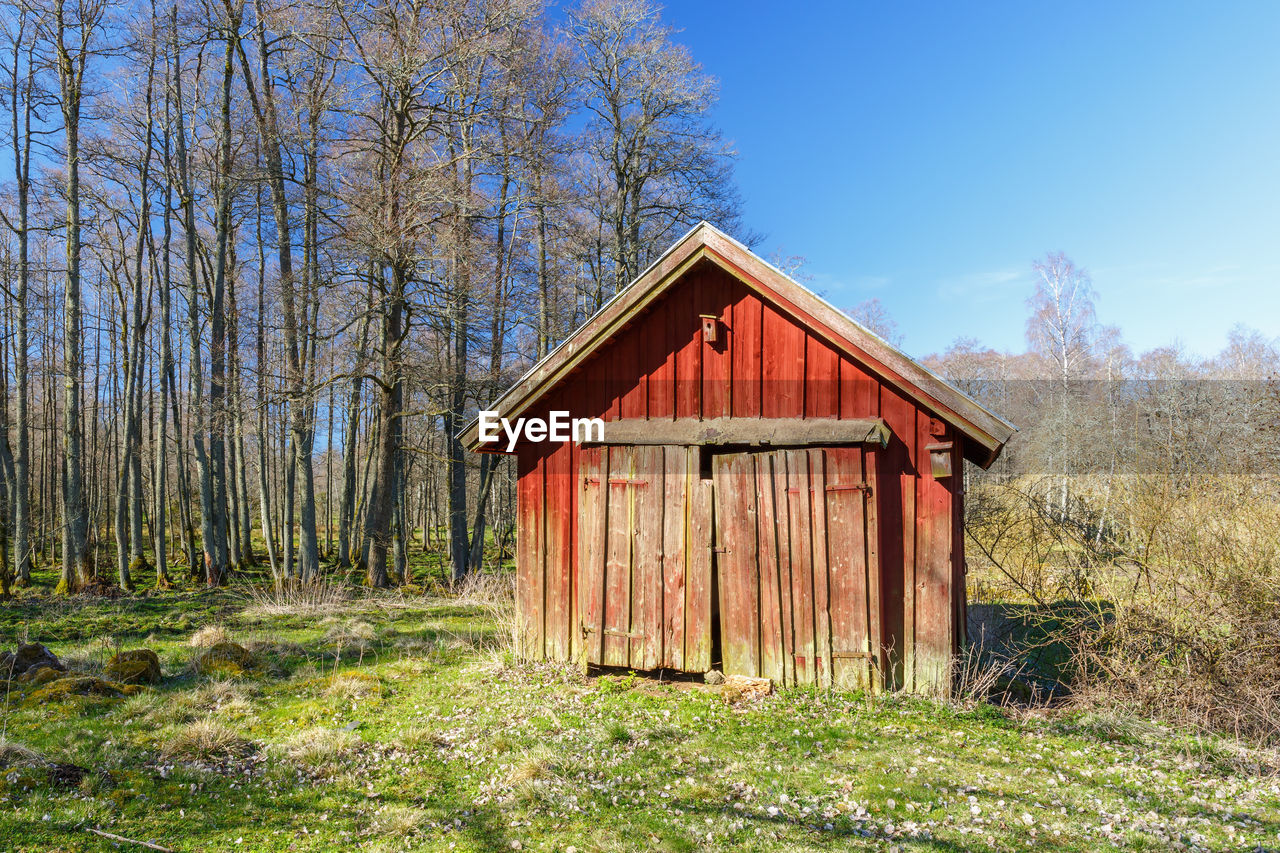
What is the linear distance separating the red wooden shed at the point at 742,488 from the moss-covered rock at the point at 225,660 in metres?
3.52

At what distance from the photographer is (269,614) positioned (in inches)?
499

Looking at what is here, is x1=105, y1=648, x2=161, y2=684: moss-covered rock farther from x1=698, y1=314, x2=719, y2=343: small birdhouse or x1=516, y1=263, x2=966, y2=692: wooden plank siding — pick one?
x1=698, y1=314, x2=719, y2=343: small birdhouse

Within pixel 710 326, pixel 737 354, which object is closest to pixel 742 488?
pixel 737 354

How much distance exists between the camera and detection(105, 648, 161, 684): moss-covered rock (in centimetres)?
785

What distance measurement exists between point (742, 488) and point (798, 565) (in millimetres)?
1007

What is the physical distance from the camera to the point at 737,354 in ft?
25.2

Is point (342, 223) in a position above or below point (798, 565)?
above

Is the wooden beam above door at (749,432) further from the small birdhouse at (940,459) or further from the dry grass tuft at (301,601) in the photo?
the dry grass tuft at (301,601)

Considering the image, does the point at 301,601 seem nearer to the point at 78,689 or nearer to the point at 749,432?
the point at 78,689

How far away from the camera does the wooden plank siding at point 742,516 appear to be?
6895mm

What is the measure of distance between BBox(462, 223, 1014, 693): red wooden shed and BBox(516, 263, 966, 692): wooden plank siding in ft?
0.07

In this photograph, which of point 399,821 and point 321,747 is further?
point 321,747

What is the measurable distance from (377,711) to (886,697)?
519 cm

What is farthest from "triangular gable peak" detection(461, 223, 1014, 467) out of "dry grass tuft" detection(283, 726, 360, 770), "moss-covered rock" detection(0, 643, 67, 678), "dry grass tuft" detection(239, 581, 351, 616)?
"dry grass tuft" detection(239, 581, 351, 616)
